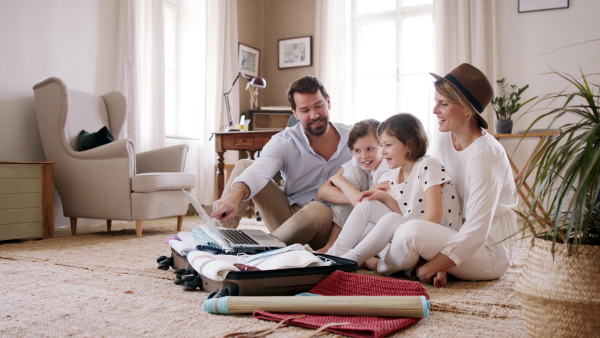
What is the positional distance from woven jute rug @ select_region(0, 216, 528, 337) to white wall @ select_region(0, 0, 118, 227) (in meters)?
1.33

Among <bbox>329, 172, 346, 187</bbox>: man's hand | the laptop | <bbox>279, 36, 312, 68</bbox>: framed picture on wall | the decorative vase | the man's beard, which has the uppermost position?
<bbox>279, 36, 312, 68</bbox>: framed picture on wall

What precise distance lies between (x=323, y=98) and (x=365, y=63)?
3.03 metres

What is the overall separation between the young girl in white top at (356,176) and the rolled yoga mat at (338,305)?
0.81m

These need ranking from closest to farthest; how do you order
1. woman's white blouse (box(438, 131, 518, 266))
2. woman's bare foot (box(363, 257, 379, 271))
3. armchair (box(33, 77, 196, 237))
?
woman's white blouse (box(438, 131, 518, 266))
woman's bare foot (box(363, 257, 379, 271))
armchair (box(33, 77, 196, 237))

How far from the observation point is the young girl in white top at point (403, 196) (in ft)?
5.63

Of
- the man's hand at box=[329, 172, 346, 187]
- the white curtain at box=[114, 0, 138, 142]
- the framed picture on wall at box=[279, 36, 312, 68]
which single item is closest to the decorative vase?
the framed picture on wall at box=[279, 36, 312, 68]

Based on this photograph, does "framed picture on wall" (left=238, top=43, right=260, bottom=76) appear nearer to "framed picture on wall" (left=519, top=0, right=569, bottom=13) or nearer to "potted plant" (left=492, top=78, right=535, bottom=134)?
"potted plant" (left=492, top=78, right=535, bottom=134)

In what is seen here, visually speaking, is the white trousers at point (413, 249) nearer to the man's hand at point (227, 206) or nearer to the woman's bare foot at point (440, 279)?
the woman's bare foot at point (440, 279)

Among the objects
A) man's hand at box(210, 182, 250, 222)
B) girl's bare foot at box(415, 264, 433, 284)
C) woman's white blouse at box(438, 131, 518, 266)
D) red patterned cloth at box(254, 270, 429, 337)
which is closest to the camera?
red patterned cloth at box(254, 270, 429, 337)

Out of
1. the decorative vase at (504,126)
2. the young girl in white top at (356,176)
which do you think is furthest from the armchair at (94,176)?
the decorative vase at (504,126)

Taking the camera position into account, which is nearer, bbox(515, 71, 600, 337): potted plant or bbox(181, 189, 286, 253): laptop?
bbox(515, 71, 600, 337): potted plant

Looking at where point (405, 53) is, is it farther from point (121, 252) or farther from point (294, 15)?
point (121, 252)

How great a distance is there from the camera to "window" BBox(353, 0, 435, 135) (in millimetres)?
4941

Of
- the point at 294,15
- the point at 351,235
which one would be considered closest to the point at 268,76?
the point at 294,15
